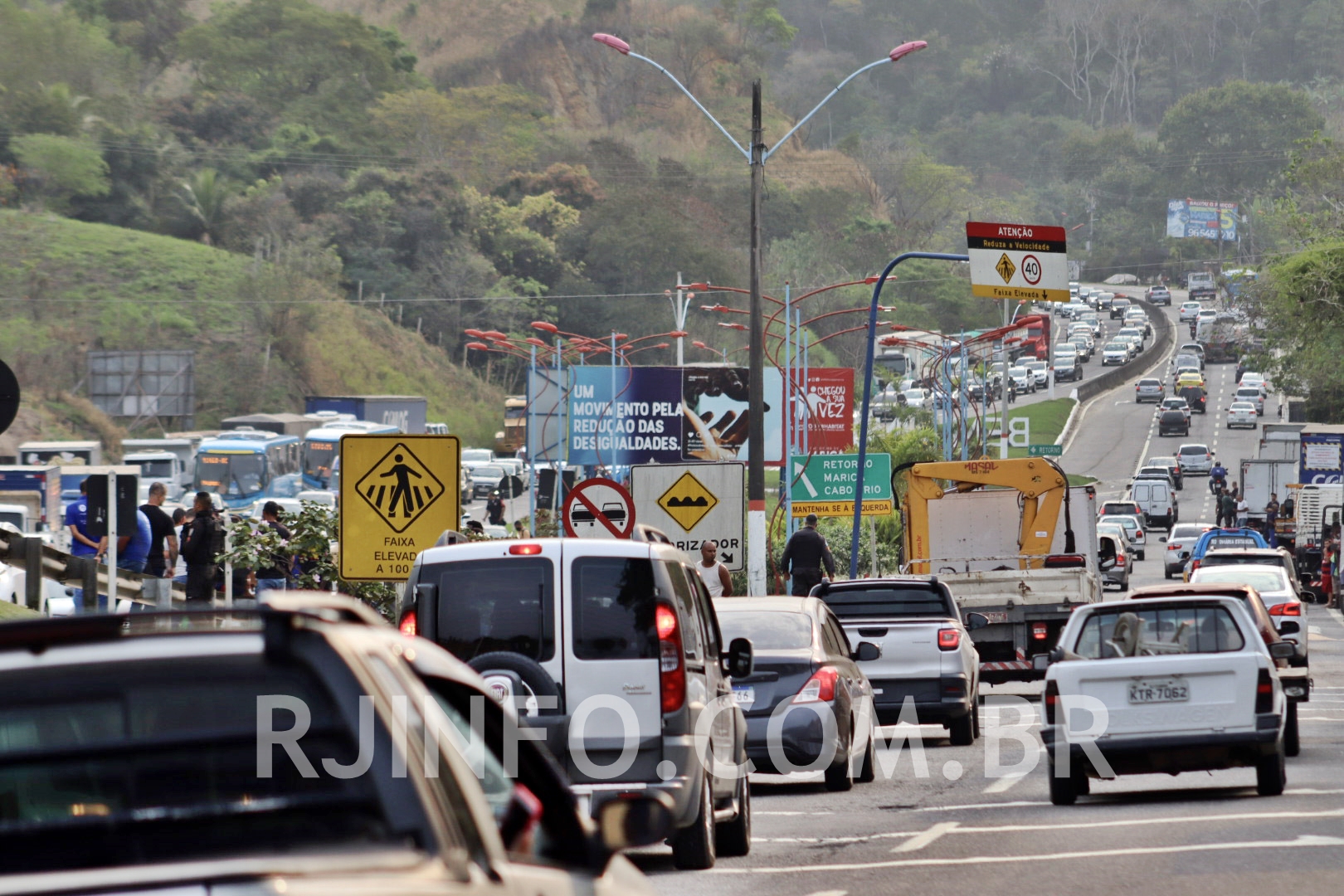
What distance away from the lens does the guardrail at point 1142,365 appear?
397 ft

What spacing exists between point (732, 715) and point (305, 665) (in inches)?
323

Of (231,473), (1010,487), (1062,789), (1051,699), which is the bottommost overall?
(1062,789)

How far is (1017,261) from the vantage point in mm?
28594

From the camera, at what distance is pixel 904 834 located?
1203 centimetres

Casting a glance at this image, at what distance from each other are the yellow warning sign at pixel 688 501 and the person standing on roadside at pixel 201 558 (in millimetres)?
4590

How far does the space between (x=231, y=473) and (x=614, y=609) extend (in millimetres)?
56564

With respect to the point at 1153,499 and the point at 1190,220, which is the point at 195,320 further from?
the point at 1190,220

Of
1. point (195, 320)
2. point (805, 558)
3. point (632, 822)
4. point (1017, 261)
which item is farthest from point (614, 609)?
point (195, 320)

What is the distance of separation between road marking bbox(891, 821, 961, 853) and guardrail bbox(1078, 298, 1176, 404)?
105028 mm

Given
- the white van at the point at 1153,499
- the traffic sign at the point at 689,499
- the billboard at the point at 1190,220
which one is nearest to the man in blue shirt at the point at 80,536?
the traffic sign at the point at 689,499

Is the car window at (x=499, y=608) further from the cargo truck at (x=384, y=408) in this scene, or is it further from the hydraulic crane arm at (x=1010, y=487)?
the cargo truck at (x=384, y=408)

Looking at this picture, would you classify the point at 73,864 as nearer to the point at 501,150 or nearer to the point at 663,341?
the point at 663,341

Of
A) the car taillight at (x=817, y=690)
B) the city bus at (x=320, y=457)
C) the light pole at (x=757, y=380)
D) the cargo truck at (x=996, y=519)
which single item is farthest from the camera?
the city bus at (x=320, y=457)

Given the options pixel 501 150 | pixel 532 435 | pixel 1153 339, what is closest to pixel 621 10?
pixel 501 150
